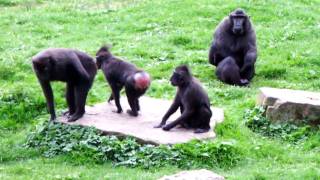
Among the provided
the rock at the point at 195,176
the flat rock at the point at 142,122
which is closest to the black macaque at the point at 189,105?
the flat rock at the point at 142,122

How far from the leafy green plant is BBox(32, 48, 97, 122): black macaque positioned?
682 mm

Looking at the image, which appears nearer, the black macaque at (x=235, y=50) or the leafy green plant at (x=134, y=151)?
the leafy green plant at (x=134, y=151)

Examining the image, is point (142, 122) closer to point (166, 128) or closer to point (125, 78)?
point (166, 128)

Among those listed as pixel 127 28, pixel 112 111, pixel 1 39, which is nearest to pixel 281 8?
pixel 127 28

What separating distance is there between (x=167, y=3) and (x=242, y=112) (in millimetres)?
9139

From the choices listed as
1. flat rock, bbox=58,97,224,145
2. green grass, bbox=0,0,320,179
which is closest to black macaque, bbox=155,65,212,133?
flat rock, bbox=58,97,224,145

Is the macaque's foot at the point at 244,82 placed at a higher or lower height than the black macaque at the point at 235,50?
lower

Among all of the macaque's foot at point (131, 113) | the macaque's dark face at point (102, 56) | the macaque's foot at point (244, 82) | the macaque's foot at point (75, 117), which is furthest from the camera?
the macaque's foot at point (244, 82)

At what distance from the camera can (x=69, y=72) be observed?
33.9 ft

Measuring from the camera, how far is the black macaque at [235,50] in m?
14.1

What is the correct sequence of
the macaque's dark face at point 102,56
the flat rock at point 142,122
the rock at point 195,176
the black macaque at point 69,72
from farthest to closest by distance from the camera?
1. the macaque's dark face at point 102,56
2. the black macaque at point 69,72
3. the flat rock at point 142,122
4. the rock at point 195,176

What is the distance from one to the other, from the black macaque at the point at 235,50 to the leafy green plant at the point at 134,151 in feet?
14.9

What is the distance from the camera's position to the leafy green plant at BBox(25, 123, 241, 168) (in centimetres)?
934

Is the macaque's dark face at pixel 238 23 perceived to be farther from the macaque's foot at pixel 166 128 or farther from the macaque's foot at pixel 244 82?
the macaque's foot at pixel 166 128
